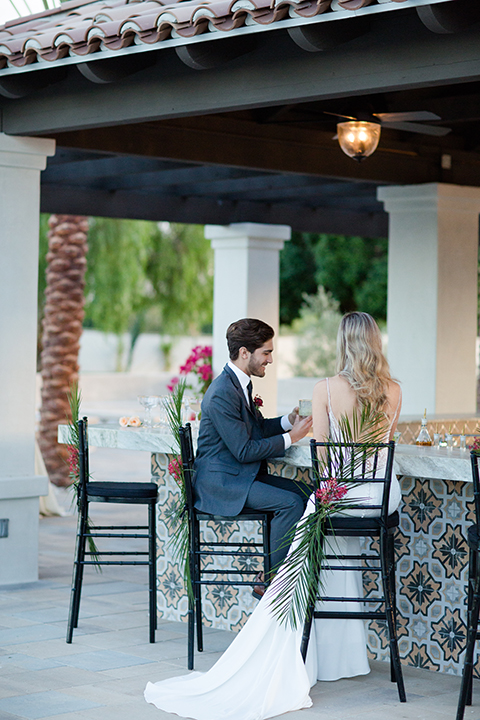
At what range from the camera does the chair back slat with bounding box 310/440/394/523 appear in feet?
14.0

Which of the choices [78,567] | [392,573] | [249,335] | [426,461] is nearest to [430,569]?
[392,573]

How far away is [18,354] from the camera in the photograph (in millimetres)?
6738

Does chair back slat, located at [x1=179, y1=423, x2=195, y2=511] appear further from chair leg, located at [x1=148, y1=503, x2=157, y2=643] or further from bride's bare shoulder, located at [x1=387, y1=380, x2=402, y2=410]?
bride's bare shoulder, located at [x1=387, y1=380, x2=402, y2=410]

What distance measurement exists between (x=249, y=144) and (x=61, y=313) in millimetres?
5092

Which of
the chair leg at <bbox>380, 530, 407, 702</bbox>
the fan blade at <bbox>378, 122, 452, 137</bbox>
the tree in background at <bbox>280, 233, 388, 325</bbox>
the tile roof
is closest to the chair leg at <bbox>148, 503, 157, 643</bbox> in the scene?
the chair leg at <bbox>380, 530, 407, 702</bbox>

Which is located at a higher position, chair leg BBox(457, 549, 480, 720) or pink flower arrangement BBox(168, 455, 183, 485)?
pink flower arrangement BBox(168, 455, 183, 485)

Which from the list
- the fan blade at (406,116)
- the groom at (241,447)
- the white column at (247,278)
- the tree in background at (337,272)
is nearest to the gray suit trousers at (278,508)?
the groom at (241,447)

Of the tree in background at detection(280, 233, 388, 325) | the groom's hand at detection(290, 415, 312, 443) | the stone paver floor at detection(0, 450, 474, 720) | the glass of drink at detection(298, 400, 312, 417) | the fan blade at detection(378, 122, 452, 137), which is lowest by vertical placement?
the stone paver floor at detection(0, 450, 474, 720)

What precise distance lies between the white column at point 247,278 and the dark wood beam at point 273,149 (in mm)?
2776

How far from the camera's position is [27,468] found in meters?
6.78

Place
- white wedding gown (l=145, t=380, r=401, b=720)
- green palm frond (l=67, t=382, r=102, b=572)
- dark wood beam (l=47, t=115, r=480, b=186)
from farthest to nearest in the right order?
dark wood beam (l=47, t=115, r=480, b=186) < green palm frond (l=67, t=382, r=102, b=572) < white wedding gown (l=145, t=380, r=401, b=720)

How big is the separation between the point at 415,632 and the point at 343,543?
65 centimetres

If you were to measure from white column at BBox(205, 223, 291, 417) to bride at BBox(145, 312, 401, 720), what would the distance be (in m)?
6.22

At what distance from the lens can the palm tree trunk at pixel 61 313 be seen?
12133 mm
